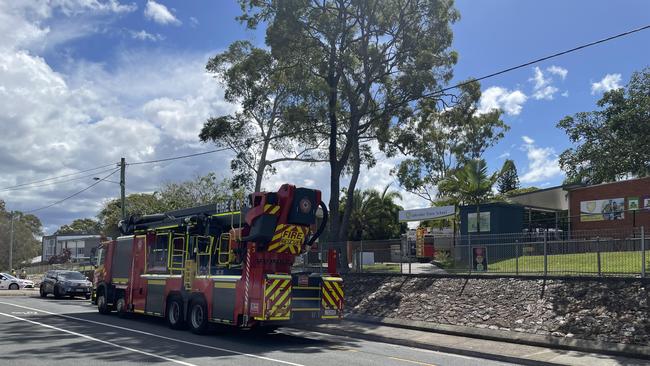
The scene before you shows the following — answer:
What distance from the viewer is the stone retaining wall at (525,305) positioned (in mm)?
14164

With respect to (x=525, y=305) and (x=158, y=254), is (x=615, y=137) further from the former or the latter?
(x=158, y=254)

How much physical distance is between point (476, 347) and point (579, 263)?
5.21m

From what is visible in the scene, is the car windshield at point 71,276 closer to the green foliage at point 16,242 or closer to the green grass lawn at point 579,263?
Answer: the green grass lawn at point 579,263

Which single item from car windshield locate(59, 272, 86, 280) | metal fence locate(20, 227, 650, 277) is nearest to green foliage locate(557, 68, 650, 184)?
metal fence locate(20, 227, 650, 277)

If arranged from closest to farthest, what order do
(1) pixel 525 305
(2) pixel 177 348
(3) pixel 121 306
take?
1. (2) pixel 177 348
2. (1) pixel 525 305
3. (3) pixel 121 306

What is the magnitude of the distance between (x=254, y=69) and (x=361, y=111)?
16.6 feet

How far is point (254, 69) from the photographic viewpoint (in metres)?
26.6

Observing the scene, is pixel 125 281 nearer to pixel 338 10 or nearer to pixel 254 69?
pixel 254 69

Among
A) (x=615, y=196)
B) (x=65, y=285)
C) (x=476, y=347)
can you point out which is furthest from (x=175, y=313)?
A: (x=615, y=196)

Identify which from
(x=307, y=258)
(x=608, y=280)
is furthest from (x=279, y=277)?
(x=608, y=280)

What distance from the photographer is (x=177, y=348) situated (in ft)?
41.1

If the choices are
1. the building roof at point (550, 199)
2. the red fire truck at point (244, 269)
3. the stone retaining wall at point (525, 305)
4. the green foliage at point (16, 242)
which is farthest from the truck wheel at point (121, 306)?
the green foliage at point (16, 242)

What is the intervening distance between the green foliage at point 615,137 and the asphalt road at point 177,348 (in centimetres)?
724

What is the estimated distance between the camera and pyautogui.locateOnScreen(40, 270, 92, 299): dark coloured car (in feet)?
98.5
